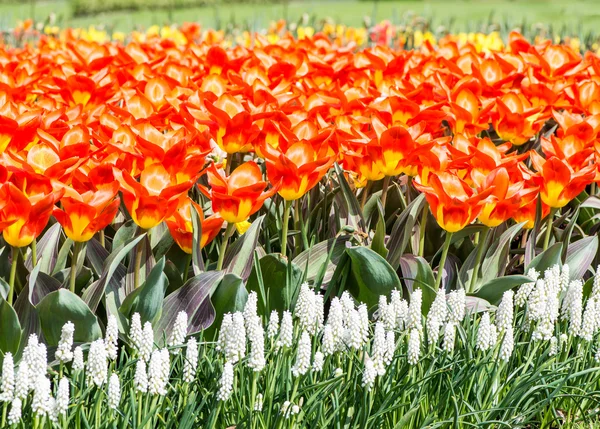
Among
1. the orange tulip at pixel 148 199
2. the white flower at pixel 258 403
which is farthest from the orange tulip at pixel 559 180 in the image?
the white flower at pixel 258 403

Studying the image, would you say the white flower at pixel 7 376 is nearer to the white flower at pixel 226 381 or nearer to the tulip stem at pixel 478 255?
the white flower at pixel 226 381

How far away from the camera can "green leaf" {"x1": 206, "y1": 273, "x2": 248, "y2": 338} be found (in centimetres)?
231

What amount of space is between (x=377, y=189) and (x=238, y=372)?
1.26 meters

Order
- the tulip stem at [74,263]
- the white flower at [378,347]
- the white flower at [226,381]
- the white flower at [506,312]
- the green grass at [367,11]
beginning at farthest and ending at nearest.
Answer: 1. the green grass at [367,11]
2. the tulip stem at [74,263]
3. the white flower at [506,312]
4. the white flower at [378,347]
5. the white flower at [226,381]

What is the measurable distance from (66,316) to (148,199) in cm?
36

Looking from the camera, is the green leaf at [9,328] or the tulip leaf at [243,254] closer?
the green leaf at [9,328]

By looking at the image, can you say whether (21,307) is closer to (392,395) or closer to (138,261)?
(138,261)

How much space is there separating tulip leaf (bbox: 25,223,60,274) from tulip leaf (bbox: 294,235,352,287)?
2.33ft

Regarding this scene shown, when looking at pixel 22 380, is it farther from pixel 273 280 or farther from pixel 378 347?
pixel 273 280

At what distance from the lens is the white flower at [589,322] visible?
85.1 inches

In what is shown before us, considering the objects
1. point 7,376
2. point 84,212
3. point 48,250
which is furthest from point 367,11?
point 7,376

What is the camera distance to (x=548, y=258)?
259cm

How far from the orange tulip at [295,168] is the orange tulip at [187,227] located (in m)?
0.21

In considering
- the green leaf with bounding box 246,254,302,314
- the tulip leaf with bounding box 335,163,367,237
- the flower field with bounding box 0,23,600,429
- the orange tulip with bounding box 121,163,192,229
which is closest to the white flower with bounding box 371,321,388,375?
the flower field with bounding box 0,23,600,429
